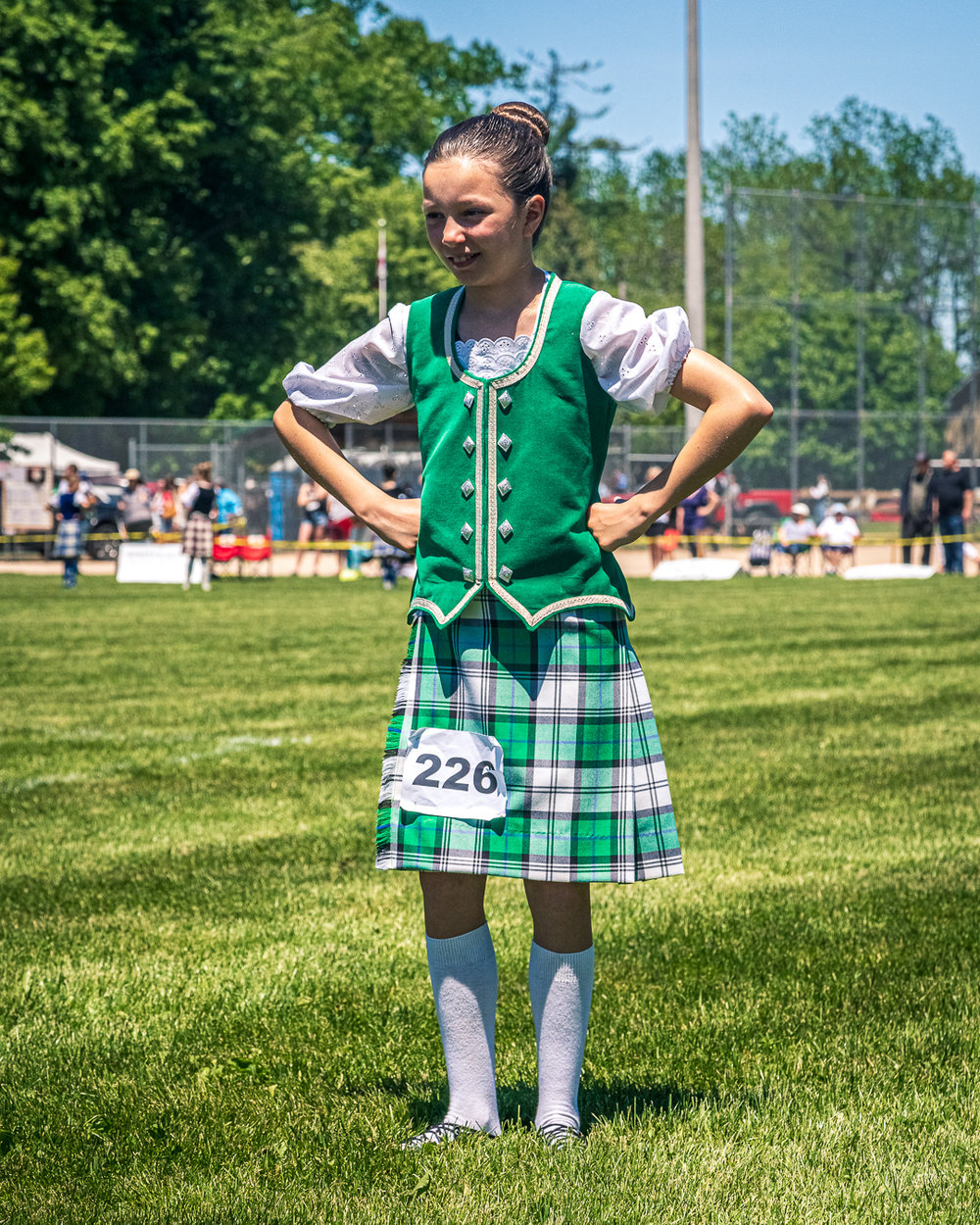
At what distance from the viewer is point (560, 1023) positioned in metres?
3.11

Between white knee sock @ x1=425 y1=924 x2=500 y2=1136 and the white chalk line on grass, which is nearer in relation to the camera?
→ white knee sock @ x1=425 y1=924 x2=500 y2=1136

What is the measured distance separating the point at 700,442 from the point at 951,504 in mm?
26247

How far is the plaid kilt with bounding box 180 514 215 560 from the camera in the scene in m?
24.8

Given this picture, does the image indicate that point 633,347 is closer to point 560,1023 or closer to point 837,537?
point 560,1023

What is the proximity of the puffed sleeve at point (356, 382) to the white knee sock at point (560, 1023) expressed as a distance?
3.74 feet

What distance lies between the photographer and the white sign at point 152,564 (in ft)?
88.7

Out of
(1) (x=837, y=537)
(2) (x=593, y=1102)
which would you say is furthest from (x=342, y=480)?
(1) (x=837, y=537)

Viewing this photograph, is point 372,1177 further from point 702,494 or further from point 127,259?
point 127,259

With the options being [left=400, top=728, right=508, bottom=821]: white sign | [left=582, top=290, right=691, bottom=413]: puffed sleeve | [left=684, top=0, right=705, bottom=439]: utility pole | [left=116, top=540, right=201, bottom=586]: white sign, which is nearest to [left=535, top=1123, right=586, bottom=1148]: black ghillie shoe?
[left=400, top=728, right=508, bottom=821]: white sign

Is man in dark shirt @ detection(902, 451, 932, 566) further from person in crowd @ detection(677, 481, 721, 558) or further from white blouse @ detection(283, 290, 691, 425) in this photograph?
white blouse @ detection(283, 290, 691, 425)

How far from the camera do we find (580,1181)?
115 inches

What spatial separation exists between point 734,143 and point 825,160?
Answer: 6.00 metres

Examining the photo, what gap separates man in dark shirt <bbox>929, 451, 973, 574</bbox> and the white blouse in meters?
25.6

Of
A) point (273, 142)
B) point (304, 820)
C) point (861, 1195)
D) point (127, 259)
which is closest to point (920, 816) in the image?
point (304, 820)
